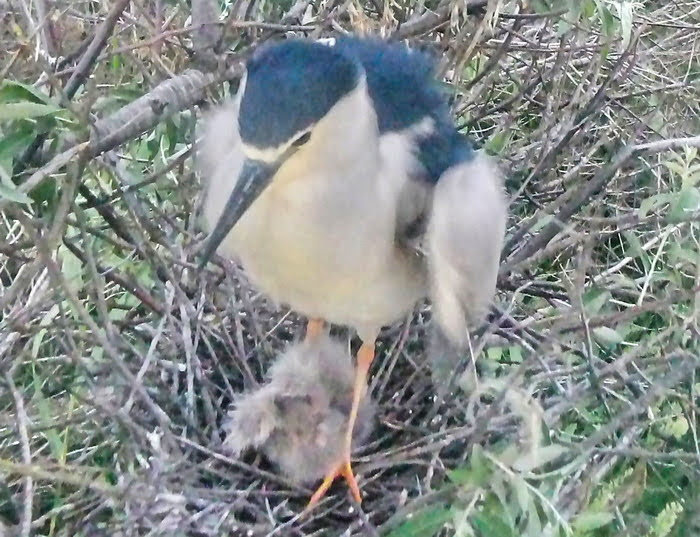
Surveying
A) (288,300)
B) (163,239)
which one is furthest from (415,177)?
(163,239)

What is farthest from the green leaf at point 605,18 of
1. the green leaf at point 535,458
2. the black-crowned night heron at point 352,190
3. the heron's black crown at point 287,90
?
the green leaf at point 535,458

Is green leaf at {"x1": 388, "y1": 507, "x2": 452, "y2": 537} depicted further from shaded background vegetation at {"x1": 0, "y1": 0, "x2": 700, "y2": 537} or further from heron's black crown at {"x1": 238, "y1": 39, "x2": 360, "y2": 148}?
heron's black crown at {"x1": 238, "y1": 39, "x2": 360, "y2": 148}

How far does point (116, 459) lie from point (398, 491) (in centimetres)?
35

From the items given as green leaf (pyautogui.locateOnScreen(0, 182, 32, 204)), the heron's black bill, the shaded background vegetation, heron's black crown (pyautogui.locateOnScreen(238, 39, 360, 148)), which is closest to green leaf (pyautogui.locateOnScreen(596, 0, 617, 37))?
the shaded background vegetation

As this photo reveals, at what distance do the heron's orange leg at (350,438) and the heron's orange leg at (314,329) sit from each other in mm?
70

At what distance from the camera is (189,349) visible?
1.03 meters

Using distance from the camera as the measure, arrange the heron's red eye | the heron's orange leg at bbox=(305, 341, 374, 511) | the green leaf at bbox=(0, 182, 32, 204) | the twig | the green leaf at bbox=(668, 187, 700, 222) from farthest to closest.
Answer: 1. the heron's orange leg at bbox=(305, 341, 374, 511)
2. the green leaf at bbox=(668, 187, 700, 222)
3. the heron's red eye
4. the twig
5. the green leaf at bbox=(0, 182, 32, 204)

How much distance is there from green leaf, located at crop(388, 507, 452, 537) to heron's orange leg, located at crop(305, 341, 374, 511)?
30 centimetres

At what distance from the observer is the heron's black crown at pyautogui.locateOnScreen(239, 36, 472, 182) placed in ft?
2.54

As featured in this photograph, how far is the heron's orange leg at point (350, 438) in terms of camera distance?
101cm

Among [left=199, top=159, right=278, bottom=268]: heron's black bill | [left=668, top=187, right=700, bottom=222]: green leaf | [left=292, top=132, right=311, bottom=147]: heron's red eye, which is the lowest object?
[left=668, top=187, right=700, bottom=222]: green leaf

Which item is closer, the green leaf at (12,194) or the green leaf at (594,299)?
the green leaf at (12,194)

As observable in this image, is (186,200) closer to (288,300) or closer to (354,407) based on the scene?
(288,300)

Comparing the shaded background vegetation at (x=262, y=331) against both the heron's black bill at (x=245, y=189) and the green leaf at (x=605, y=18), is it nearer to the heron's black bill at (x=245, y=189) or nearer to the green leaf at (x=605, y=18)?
the green leaf at (x=605, y=18)
